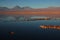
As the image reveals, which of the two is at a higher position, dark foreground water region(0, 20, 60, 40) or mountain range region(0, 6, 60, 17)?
mountain range region(0, 6, 60, 17)

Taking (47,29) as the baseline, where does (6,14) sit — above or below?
above

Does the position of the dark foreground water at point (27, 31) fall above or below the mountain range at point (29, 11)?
below

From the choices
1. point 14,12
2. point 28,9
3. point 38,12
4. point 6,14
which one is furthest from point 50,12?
point 6,14

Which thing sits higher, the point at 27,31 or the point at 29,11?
the point at 29,11

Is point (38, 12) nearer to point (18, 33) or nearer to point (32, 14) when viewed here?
point (32, 14)

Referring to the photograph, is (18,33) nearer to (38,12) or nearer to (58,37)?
(38,12)

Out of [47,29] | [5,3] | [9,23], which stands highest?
[5,3]

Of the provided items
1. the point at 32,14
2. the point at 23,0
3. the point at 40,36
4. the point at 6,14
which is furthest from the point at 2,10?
the point at 40,36
